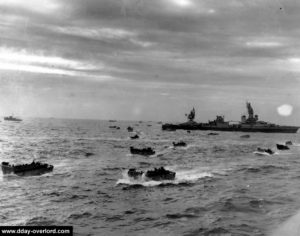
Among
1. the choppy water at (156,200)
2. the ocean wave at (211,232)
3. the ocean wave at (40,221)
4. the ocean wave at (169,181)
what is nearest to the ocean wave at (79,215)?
the choppy water at (156,200)

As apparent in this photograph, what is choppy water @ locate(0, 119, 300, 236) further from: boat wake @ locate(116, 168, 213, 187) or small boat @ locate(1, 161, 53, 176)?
small boat @ locate(1, 161, 53, 176)

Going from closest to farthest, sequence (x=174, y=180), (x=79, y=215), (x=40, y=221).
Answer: (x=40, y=221) → (x=79, y=215) → (x=174, y=180)

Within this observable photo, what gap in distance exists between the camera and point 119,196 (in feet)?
139

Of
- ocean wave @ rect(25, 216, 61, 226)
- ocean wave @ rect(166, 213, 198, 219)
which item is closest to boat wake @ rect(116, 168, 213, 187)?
ocean wave @ rect(166, 213, 198, 219)

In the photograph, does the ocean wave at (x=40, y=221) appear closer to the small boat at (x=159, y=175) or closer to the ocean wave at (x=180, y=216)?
the ocean wave at (x=180, y=216)

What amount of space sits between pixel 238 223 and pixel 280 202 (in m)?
9.78

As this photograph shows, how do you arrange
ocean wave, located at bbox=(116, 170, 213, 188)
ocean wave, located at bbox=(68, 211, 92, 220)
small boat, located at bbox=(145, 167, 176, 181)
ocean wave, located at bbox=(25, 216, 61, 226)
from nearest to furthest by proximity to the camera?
ocean wave, located at bbox=(25, 216, 61, 226) → ocean wave, located at bbox=(68, 211, 92, 220) → ocean wave, located at bbox=(116, 170, 213, 188) → small boat, located at bbox=(145, 167, 176, 181)

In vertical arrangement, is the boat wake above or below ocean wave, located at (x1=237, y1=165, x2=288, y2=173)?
below

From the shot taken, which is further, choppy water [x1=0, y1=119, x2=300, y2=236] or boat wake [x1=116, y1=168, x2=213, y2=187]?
boat wake [x1=116, y1=168, x2=213, y2=187]

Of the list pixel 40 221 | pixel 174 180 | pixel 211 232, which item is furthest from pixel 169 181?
pixel 40 221

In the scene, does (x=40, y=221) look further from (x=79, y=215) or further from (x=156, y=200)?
(x=156, y=200)

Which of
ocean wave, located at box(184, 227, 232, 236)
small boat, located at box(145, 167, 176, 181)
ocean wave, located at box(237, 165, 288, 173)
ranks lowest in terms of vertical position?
ocean wave, located at box(184, 227, 232, 236)

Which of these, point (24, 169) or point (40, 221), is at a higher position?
point (24, 169)

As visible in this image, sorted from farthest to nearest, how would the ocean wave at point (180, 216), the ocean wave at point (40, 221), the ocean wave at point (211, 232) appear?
the ocean wave at point (180, 216)
the ocean wave at point (40, 221)
the ocean wave at point (211, 232)
